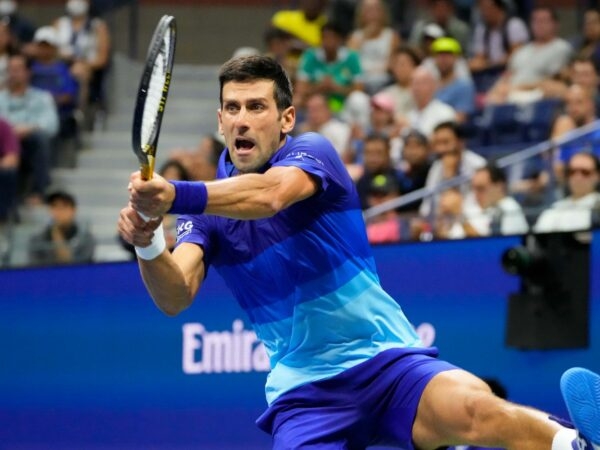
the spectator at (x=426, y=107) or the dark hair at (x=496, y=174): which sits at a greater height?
the spectator at (x=426, y=107)

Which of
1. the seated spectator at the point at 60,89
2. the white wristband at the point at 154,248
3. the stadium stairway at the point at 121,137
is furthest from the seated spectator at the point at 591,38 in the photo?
the white wristband at the point at 154,248

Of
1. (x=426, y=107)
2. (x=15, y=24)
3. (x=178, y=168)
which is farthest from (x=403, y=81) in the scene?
(x=15, y=24)

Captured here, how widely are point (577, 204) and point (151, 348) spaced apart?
136 inches

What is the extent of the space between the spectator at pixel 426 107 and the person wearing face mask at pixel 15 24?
5494 millimetres

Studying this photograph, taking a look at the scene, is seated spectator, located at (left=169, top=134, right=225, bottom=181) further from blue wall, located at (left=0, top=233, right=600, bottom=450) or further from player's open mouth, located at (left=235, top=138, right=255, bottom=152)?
player's open mouth, located at (left=235, top=138, right=255, bottom=152)

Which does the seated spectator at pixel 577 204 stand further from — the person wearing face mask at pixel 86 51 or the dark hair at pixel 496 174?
the person wearing face mask at pixel 86 51

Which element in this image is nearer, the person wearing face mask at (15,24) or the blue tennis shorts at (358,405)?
the blue tennis shorts at (358,405)

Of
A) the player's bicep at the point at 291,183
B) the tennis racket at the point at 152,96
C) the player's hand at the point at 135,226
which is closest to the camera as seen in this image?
the tennis racket at the point at 152,96

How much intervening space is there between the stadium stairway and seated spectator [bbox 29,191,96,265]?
5.08 feet

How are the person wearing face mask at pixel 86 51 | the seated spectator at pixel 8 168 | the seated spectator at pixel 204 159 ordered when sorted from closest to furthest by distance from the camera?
the seated spectator at pixel 204 159 < the seated spectator at pixel 8 168 < the person wearing face mask at pixel 86 51

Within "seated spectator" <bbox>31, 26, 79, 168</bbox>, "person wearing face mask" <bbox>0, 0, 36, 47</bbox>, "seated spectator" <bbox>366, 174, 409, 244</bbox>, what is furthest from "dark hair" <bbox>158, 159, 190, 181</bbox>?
"person wearing face mask" <bbox>0, 0, 36, 47</bbox>

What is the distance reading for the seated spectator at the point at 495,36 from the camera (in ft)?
47.8

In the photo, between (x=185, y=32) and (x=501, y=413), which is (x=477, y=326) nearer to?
(x=501, y=413)

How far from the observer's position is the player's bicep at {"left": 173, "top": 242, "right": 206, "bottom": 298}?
6.25 m
